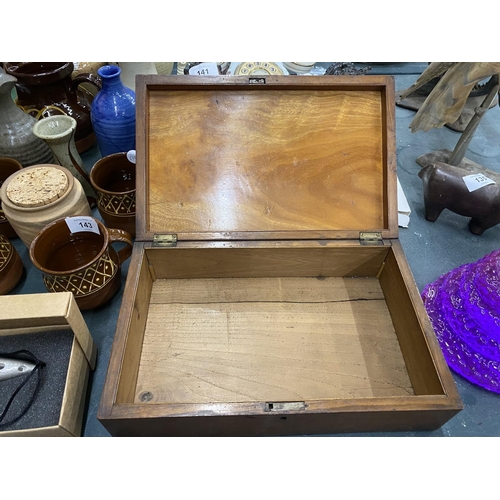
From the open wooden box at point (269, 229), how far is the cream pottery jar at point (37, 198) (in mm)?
277

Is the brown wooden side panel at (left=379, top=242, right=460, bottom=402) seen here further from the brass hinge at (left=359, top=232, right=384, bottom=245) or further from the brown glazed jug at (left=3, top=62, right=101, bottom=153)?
the brown glazed jug at (left=3, top=62, right=101, bottom=153)

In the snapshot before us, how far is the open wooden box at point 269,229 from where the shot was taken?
111 cm

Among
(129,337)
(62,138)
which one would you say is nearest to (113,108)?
(62,138)

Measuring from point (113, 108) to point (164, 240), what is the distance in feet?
2.29

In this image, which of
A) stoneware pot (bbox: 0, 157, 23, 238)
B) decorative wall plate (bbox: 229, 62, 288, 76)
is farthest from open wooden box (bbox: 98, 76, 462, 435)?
decorative wall plate (bbox: 229, 62, 288, 76)

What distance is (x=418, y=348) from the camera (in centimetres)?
101

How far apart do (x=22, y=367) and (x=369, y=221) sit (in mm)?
1072

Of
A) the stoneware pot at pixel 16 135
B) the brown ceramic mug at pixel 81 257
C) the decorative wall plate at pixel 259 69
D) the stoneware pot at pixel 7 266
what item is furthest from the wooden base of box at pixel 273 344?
the decorative wall plate at pixel 259 69

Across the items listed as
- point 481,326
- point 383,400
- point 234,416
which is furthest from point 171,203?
point 481,326

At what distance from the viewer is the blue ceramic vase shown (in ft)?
4.85

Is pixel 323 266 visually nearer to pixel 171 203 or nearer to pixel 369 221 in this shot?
pixel 369 221

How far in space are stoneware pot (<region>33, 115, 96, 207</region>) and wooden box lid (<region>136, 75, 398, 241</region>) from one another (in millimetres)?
413

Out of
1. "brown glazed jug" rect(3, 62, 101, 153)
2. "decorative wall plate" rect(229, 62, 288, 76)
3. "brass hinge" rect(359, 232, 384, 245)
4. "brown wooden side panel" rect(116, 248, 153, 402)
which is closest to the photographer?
"brown wooden side panel" rect(116, 248, 153, 402)

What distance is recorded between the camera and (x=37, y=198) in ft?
3.90
